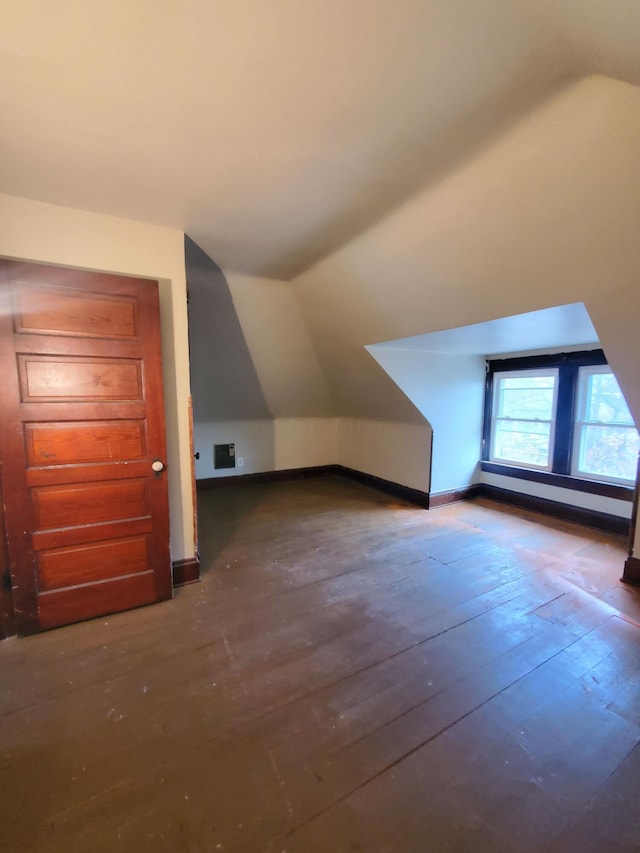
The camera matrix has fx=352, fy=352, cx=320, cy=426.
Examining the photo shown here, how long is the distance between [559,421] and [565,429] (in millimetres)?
97

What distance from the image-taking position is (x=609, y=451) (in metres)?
3.34

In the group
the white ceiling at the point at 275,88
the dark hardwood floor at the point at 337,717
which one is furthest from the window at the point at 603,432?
the white ceiling at the point at 275,88

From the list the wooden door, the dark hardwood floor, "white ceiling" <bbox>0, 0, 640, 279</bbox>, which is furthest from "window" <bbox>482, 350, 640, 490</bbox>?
the wooden door

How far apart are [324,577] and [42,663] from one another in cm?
160

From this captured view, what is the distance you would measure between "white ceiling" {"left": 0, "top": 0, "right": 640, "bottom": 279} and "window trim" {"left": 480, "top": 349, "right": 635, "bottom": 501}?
8.86ft

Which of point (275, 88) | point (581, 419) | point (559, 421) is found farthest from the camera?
point (559, 421)

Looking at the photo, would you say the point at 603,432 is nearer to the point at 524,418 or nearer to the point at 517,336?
the point at 524,418

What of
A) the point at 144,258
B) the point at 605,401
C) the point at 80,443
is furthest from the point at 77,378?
the point at 605,401

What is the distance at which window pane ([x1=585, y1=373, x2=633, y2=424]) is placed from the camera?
3246mm

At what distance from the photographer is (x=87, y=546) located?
6.54ft

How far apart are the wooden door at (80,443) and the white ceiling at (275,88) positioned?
58cm

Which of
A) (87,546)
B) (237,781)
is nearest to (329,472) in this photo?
(87,546)

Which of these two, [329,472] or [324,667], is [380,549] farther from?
[329,472]

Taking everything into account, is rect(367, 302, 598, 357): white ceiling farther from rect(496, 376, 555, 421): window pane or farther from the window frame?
rect(496, 376, 555, 421): window pane
